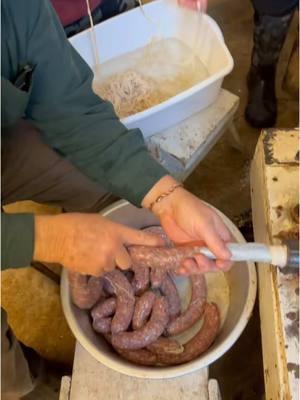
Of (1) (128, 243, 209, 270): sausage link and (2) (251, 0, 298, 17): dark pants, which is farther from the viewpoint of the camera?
(2) (251, 0, 298, 17): dark pants

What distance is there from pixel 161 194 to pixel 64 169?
30cm

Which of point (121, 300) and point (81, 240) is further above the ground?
point (81, 240)

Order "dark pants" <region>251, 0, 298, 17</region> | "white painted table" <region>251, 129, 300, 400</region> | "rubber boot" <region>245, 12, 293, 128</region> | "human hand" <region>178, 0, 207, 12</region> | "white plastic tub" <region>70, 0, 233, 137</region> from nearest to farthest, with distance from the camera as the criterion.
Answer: "white painted table" <region>251, 129, 300, 400</region> < "white plastic tub" <region>70, 0, 233, 137</region> < "human hand" <region>178, 0, 207, 12</region> < "dark pants" <region>251, 0, 298, 17</region> < "rubber boot" <region>245, 12, 293, 128</region>

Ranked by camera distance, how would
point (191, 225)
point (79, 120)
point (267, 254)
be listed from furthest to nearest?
1. point (79, 120)
2. point (191, 225)
3. point (267, 254)

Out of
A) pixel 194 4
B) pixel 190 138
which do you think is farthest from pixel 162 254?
pixel 194 4

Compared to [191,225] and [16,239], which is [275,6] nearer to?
[191,225]

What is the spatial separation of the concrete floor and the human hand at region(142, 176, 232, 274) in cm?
57

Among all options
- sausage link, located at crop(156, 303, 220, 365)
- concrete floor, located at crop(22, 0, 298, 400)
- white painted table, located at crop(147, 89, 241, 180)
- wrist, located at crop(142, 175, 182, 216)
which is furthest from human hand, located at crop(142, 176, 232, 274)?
concrete floor, located at crop(22, 0, 298, 400)

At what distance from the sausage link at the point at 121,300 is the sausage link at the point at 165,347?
0.23ft

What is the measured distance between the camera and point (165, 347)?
1.18m

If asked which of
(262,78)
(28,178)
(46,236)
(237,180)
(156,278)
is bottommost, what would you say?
(237,180)

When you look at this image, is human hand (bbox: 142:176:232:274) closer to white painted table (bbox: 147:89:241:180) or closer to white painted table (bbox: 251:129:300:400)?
white painted table (bbox: 251:129:300:400)

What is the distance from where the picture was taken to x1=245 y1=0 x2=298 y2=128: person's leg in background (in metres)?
1.76

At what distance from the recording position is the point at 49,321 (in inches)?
60.8
